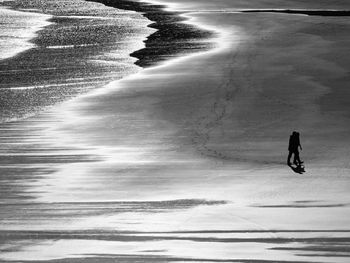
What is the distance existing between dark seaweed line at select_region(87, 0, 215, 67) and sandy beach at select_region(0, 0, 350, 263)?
2711mm

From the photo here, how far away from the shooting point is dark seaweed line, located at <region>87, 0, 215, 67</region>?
4841 cm

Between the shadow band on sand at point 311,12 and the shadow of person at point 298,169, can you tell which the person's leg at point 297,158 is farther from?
the shadow band on sand at point 311,12

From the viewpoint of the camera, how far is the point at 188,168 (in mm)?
24656

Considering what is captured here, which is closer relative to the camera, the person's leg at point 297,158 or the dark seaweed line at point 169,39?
the person's leg at point 297,158

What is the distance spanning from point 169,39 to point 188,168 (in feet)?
103

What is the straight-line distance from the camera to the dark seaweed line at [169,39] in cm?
4841

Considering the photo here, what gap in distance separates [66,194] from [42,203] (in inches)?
37.1

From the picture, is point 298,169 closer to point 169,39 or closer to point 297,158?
point 297,158

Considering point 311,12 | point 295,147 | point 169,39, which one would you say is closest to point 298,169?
point 295,147

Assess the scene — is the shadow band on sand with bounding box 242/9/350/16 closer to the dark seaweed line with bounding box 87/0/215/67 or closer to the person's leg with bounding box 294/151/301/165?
the dark seaweed line with bounding box 87/0/215/67

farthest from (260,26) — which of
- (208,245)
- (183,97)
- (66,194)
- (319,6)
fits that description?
(208,245)

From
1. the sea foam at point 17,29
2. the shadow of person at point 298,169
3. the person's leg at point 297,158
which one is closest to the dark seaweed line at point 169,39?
the sea foam at point 17,29

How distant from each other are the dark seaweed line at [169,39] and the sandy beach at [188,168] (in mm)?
2711

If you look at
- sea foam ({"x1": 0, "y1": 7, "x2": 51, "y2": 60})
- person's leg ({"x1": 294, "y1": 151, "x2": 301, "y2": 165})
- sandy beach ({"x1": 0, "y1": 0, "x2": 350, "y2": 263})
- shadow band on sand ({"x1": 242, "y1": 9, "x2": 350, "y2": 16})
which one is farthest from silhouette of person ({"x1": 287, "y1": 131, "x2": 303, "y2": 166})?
shadow band on sand ({"x1": 242, "y1": 9, "x2": 350, "y2": 16})
